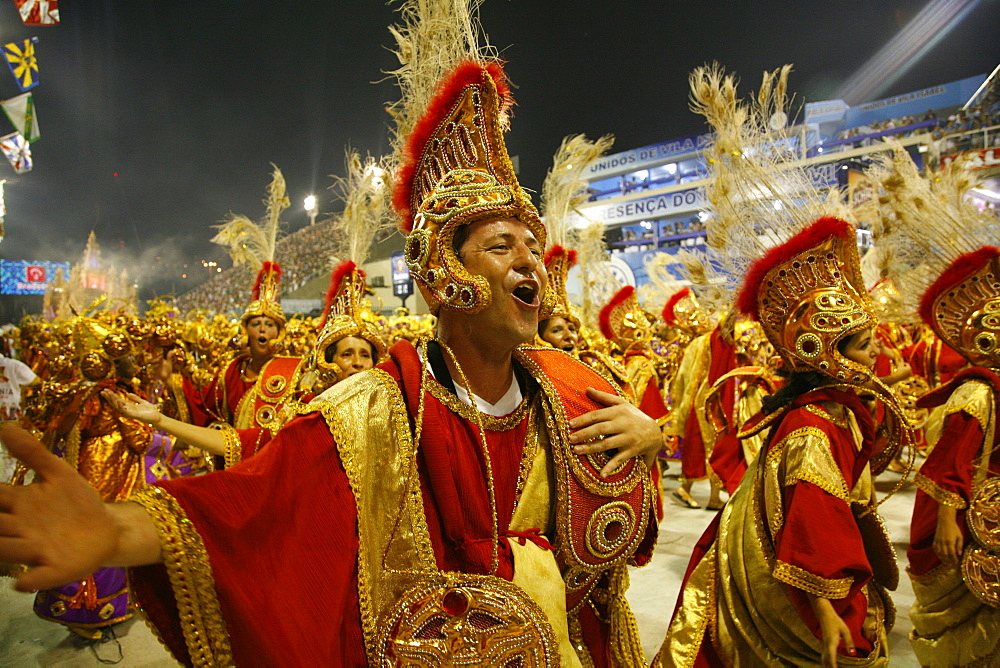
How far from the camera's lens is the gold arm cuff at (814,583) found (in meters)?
2.28

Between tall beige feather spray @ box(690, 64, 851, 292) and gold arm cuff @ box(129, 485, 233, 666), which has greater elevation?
tall beige feather spray @ box(690, 64, 851, 292)

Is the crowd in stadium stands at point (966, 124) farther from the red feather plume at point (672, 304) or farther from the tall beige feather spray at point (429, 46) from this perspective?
the tall beige feather spray at point (429, 46)

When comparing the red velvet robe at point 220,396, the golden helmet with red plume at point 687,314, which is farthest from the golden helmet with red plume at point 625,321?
the red velvet robe at point 220,396

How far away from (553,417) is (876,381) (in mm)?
1873

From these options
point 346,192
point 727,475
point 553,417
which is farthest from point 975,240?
point 346,192

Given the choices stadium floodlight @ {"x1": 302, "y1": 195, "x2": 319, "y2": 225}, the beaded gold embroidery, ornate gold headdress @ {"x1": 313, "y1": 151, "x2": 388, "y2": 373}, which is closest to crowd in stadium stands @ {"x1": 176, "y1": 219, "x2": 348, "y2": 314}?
stadium floodlight @ {"x1": 302, "y1": 195, "x2": 319, "y2": 225}

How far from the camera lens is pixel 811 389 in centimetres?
279

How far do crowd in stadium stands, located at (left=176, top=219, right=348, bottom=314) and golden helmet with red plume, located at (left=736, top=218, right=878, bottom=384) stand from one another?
6075 millimetres

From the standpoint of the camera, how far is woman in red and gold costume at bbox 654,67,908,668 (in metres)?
2.39

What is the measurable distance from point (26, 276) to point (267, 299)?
11.3 m

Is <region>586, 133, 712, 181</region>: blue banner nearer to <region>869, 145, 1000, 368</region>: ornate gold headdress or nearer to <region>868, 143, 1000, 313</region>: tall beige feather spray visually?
<region>869, 145, 1000, 368</region>: ornate gold headdress

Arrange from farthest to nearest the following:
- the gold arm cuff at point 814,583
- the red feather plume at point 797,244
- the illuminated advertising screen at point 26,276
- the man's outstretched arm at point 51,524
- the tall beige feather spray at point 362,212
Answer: the illuminated advertising screen at point 26,276 → the tall beige feather spray at point 362,212 → the red feather plume at point 797,244 → the gold arm cuff at point 814,583 → the man's outstretched arm at point 51,524

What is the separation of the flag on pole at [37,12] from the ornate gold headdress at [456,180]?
8.68 meters

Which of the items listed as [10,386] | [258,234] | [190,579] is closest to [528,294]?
[190,579]
